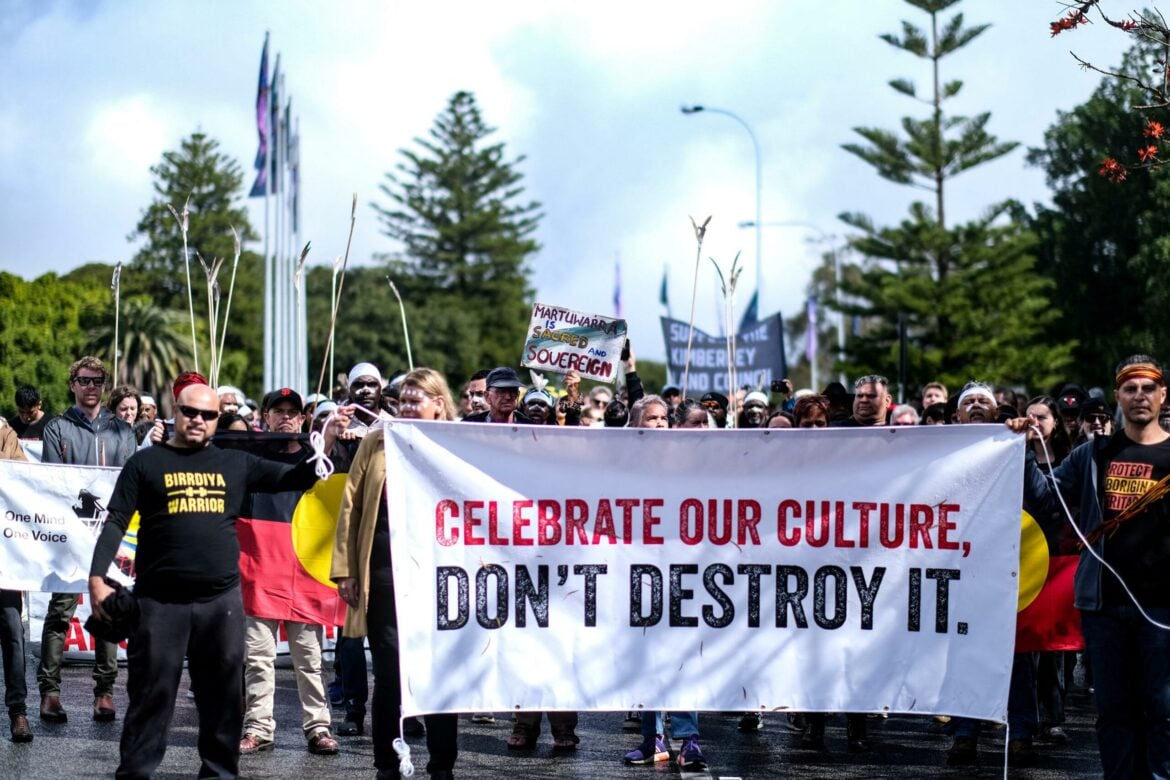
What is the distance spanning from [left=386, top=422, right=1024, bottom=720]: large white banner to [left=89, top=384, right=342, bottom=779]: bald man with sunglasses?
2.67ft

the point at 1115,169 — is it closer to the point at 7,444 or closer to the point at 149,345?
the point at 7,444

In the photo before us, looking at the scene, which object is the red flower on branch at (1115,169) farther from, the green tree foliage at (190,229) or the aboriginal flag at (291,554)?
the green tree foliage at (190,229)

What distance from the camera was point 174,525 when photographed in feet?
21.2

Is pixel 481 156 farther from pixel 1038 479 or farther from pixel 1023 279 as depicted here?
pixel 1038 479

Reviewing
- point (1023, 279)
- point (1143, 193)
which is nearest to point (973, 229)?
point (1023, 279)

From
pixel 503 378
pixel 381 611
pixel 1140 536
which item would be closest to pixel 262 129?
pixel 503 378

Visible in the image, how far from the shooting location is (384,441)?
6.74m

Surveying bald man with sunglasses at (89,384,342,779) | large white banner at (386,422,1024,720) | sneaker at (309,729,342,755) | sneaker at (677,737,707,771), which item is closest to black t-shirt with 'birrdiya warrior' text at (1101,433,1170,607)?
large white banner at (386,422,1024,720)

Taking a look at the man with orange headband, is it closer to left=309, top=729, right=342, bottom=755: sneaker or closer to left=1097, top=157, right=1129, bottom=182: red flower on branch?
left=1097, top=157, right=1129, bottom=182: red flower on branch

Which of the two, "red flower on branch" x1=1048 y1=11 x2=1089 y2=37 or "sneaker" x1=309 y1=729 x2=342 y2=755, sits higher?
"red flower on branch" x1=1048 y1=11 x2=1089 y2=37

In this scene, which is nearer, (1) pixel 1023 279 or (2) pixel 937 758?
(2) pixel 937 758

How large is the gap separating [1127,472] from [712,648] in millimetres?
1914

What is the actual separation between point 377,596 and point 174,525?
0.91 meters

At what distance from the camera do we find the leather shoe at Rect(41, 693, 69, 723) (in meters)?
8.91
